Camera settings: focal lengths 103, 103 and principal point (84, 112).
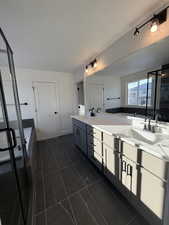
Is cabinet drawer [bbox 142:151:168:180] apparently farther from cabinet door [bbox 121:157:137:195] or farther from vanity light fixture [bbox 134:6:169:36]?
vanity light fixture [bbox 134:6:169:36]

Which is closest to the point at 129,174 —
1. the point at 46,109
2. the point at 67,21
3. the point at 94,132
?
the point at 94,132

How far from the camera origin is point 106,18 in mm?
1331

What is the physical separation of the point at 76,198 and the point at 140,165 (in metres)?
1.03

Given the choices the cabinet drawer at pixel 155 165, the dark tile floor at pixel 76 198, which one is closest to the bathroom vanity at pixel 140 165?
the cabinet drawer at pixel 155 165

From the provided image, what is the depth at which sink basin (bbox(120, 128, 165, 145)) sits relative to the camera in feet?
4.39

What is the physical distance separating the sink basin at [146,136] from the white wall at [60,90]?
277cm

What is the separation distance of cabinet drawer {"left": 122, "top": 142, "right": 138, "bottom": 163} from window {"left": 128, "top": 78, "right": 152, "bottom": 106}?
85cm

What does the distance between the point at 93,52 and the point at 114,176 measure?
239 cm

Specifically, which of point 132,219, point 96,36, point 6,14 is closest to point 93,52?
point 96,36

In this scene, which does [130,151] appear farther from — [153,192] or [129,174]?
[153,192]

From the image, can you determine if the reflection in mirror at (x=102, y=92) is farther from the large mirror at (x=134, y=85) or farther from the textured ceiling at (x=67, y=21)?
the textured ceiling at (x=67, y=21)

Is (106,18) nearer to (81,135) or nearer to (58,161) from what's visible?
(81,135)

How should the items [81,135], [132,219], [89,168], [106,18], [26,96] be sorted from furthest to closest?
[26,96]
[81,135]
[89,168]
[106,18]
[132,219]

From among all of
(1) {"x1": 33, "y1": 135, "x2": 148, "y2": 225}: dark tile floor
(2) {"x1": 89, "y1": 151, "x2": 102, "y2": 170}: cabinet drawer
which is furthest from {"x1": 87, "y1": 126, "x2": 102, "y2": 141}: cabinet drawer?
(1) {"x1": 33, "y1": 135, "x2": 148, "y2": 225}: dark tile floor
